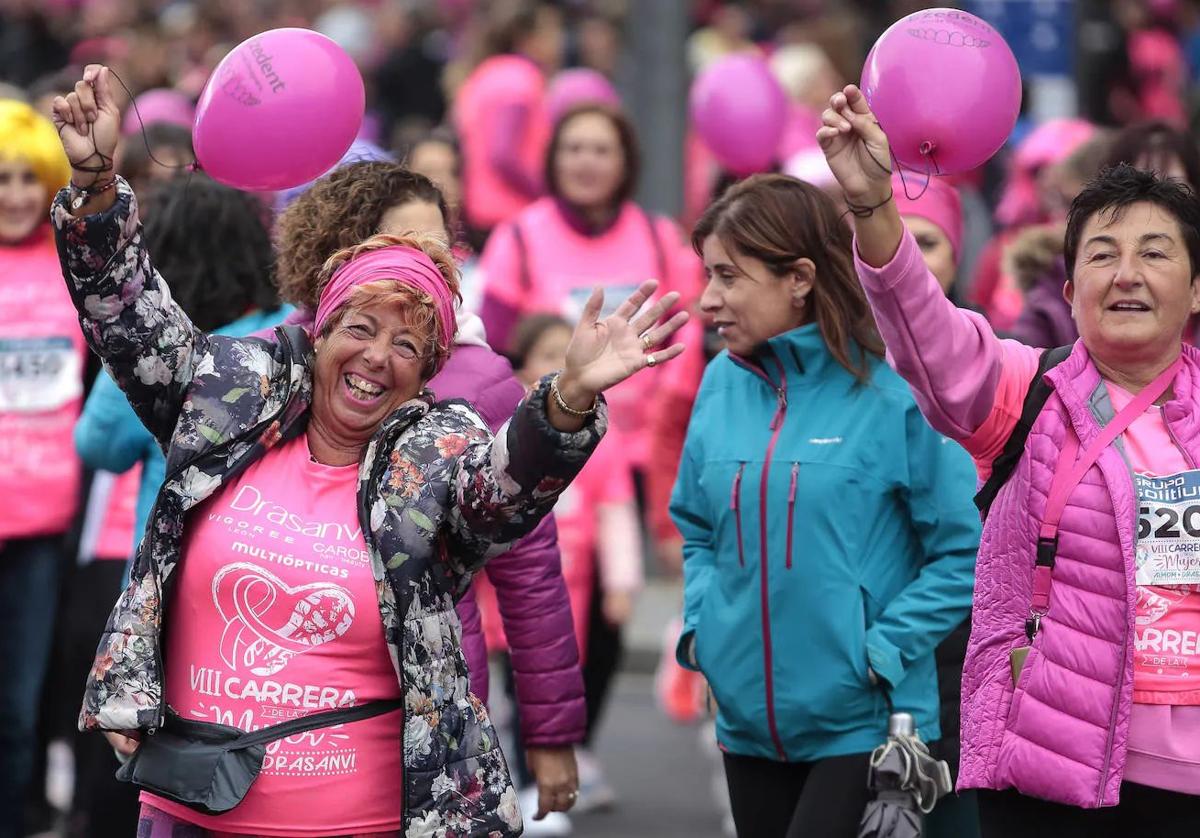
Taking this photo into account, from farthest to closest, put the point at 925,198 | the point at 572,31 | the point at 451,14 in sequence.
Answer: the point at 451,14 → the point at 572,31 → the point at 925,198

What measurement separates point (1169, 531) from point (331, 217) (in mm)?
1825

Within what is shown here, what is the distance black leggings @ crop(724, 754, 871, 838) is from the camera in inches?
183

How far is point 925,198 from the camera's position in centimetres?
577

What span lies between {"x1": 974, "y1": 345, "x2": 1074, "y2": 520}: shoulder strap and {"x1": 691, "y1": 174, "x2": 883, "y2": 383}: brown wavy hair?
0.78 meters

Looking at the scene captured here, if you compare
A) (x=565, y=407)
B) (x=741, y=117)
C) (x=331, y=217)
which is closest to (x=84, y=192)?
(x=331, y=217)

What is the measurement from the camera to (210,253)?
5.33m

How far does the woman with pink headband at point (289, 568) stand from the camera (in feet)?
12.4

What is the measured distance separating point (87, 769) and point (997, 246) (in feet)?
14.0

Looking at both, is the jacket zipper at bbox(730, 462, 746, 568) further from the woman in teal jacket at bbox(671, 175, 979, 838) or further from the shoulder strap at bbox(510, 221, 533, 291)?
the shoulder strap at bbox(510, 221, 533, 291)

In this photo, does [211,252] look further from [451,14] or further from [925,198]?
[451,14]

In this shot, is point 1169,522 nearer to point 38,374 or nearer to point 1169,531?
point 1169,531

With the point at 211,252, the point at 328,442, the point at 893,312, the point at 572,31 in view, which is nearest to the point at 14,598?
the point at 211,252

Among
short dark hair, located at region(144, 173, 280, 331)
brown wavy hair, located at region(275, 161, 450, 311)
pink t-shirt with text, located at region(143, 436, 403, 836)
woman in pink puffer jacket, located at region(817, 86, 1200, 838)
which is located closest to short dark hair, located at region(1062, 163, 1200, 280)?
woman in pink puffer jacket, located at region(817, 86, 1200, 838)

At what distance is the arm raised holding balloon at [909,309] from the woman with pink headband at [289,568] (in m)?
0.40
